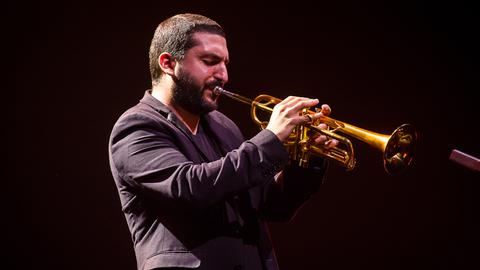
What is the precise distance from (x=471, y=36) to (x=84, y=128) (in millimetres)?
2560

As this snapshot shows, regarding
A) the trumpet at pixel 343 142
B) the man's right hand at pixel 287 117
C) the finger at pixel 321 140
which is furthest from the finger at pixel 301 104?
the finger at pixel 321 140

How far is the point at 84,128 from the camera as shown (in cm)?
327

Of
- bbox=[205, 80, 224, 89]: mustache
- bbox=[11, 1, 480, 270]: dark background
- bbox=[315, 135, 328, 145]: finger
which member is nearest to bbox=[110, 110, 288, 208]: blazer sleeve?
bbox=[205, 80, 224, 89]: mustache

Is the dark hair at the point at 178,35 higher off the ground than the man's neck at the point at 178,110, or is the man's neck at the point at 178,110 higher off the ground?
the dark hair at the point at 178,35

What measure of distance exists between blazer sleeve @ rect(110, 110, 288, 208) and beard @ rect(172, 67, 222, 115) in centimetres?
20

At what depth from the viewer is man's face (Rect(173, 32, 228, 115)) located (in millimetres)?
2109

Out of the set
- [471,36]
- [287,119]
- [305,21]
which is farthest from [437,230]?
[287,119]

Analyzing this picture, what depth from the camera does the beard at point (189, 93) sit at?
2.11 m

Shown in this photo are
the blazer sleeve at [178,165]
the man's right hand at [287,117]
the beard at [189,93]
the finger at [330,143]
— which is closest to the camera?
the blazer sleeve at [178,165]

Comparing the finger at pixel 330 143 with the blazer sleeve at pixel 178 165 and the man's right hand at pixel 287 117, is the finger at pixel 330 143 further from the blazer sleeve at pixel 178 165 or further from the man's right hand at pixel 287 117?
→ the blazer sleeve at pixel 178 165

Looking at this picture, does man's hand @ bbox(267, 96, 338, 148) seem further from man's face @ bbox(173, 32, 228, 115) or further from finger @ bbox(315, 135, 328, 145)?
man's face @ bbox(173, 32, 228, 115)

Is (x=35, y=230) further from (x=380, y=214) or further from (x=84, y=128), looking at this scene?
(x=380, y=214)

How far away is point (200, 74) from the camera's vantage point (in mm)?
2113

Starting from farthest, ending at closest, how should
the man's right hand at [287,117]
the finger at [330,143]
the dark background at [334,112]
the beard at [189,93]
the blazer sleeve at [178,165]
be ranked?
the dark background at [334,112]
the finger at [330,143]
the beard at [189,93]
the man's right hand at [287,117]
the blazer sleeve at [178,165]
